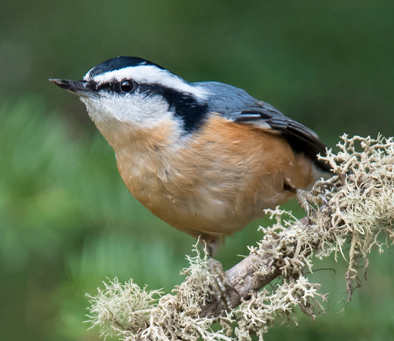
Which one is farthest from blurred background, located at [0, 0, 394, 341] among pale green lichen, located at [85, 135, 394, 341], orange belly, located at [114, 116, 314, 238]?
pale green lichen, located at [85, 135, 394, 341]

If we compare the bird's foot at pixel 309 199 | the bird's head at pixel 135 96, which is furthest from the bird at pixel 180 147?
the bird's foot at pixel 309 199

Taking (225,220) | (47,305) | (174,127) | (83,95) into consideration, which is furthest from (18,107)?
(225,220)

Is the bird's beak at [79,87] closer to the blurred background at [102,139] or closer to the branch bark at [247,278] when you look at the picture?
the blurred background at [102,139]

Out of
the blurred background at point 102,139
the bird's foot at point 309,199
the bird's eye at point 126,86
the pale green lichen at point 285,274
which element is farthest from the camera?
the bird's eye at point 126,86

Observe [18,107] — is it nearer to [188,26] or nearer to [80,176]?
[80,176]

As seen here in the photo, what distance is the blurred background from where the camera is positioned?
2045mm

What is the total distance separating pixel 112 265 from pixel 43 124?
78 cm

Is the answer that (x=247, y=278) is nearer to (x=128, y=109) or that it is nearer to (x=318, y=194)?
(x=318, y=194)

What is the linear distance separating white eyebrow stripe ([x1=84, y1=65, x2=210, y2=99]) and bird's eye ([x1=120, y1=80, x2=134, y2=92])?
21 millimetres

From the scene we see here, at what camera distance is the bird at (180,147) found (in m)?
2.11

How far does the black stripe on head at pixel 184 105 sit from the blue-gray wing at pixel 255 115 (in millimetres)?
76

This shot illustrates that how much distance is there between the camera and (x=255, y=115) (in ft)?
7.72

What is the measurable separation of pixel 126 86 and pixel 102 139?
507mm

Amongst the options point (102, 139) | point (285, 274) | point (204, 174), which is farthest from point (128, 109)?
point (285, 274)
